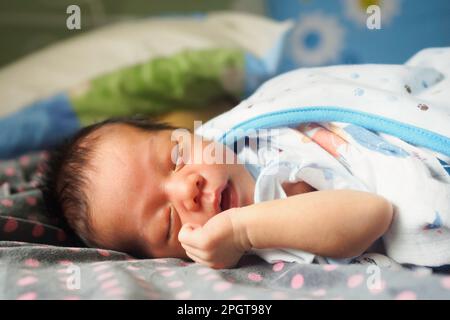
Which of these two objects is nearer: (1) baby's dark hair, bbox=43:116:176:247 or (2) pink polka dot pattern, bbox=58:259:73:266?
(2) pink polka dot pattern, bbox=58:259:73:266

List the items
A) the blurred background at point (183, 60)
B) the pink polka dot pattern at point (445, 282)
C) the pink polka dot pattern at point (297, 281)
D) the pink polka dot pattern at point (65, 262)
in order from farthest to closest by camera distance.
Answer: the blurred background at point (183, 60), the pink polka dot pattern at point (65, 262), the pink polka dot pattern at point (297, 281), the pink polka dot pattern at point (445, 282)

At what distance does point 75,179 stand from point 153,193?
→ 0.15 metres

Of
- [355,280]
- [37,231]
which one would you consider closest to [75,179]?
[37,231]

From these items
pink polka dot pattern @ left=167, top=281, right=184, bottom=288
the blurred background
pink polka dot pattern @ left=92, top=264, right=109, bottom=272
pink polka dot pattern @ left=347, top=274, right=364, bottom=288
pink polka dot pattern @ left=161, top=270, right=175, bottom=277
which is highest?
the blurred background

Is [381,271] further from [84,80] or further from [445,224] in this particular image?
[84,80]

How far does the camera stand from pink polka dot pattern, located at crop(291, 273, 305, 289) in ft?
2.17

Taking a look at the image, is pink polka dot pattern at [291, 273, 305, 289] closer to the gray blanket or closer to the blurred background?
the gray blanket

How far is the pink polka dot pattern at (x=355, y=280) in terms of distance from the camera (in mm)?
607

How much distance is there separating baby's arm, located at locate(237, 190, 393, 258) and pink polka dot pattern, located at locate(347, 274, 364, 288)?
10cm

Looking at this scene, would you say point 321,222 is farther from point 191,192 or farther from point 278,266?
point 191,192

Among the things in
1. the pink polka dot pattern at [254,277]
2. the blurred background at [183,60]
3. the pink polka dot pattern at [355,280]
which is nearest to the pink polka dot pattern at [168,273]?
the pink polka dot pattern at [254,277]

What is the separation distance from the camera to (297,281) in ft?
2.19

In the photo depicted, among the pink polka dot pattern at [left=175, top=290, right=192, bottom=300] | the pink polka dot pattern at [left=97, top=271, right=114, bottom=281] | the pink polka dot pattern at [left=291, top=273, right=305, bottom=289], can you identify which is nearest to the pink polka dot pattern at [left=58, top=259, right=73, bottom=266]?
the pink polka dot pattern at [left=97, top=271, right=114, bottom=281]

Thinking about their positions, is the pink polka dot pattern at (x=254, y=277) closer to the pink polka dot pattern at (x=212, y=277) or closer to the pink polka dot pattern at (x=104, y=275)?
the pink polka dot pattern at (x=212, y=277)
